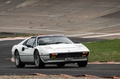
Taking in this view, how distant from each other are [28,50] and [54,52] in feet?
5.85

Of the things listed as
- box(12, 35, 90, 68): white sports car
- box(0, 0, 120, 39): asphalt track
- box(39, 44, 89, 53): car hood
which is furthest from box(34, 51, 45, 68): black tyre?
box(0, 0, 120, 39): asphalt track

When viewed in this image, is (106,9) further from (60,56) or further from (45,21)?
(60,56)

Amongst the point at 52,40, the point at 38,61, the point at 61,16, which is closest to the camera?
the point at 38,61

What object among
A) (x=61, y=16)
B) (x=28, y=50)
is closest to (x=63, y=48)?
(x=28, y=50)

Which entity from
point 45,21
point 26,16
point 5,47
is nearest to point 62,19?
point 45,21

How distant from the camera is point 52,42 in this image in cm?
2252

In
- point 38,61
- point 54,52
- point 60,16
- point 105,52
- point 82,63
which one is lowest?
point 60,16

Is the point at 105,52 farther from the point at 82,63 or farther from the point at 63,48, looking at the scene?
the point at 63,48

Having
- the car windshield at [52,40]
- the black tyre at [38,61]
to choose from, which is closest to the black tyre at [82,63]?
the car windshield at [52,40]

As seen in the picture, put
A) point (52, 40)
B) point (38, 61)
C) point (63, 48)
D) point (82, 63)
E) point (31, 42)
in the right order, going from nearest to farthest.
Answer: point (63, 48) < point (38, 61) < point (82, 63) < point (52, 40) < point (31, 42)

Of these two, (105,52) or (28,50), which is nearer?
(28,50)

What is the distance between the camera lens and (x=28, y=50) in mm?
22969

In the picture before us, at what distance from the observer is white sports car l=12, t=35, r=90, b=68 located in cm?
2152

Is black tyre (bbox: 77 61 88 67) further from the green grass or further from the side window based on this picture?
the green grass
